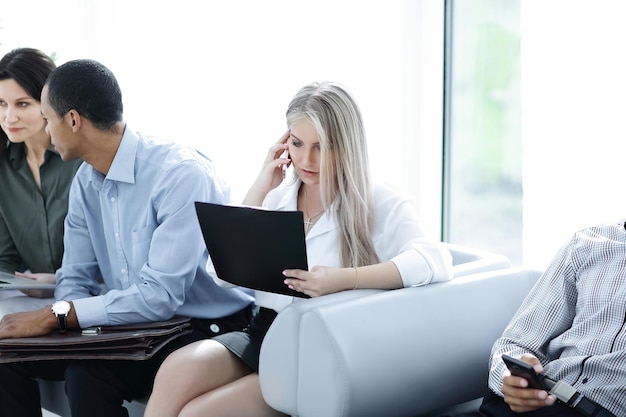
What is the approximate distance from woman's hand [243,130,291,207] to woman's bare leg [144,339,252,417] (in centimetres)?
48

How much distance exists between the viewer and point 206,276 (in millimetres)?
2717

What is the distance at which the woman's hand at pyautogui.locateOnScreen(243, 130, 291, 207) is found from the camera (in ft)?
8.67

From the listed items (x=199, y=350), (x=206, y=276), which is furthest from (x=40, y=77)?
(x=199, y=350)

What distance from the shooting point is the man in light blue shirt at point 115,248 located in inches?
99.0

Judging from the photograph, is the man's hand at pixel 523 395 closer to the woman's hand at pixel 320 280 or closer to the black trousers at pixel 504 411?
the black trousers at pixel 504 411

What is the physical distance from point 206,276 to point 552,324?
3.61 feet

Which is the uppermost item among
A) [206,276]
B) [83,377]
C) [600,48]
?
[600,48]

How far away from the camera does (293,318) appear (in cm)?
211

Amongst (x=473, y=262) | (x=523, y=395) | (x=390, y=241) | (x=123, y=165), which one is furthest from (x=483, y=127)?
(x=523, y=395)

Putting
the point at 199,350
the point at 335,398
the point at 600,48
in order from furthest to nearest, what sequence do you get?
the point at 600,48, the point at 199,350, the point at 335,398

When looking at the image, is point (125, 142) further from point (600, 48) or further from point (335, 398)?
point (600, 48)

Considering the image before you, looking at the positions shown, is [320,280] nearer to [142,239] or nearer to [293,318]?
[293,318]

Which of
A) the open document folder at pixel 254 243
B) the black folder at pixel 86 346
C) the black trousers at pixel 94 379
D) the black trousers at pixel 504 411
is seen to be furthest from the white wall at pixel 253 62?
the black trousers at pixel 504 411

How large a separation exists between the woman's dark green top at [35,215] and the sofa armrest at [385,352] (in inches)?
47.4
